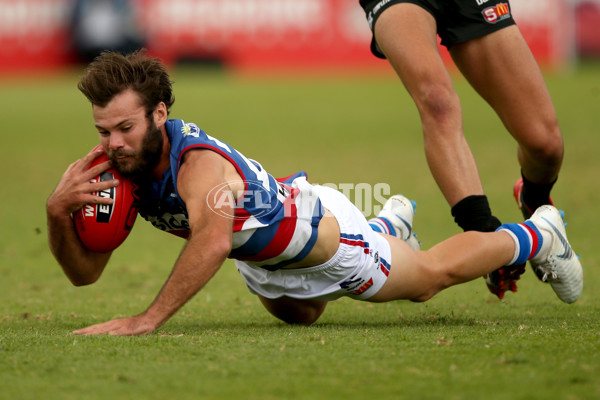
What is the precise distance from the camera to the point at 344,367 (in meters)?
3.27

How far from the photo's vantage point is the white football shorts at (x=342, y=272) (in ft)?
14.1

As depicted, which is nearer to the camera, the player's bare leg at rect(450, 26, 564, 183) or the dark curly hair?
the dark curly hair

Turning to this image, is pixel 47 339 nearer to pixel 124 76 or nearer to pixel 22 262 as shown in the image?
pixel 124 76

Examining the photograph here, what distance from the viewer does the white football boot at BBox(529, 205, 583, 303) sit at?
4.75 m

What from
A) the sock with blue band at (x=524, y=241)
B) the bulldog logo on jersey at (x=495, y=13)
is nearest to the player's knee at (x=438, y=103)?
the bulldog logo on jersey at (x=495, y=13)

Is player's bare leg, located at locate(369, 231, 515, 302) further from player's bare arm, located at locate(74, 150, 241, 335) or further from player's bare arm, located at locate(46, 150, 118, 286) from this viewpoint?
player's bare arm, located at locate(46, 150, 118, 286)

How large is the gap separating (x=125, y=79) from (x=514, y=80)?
7.52 feet

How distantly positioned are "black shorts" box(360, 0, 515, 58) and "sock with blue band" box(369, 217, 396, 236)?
1139 millimetres

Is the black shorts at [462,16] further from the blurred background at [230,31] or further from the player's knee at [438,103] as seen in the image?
the blurred background at [230,31]

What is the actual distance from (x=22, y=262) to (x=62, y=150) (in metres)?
7.71

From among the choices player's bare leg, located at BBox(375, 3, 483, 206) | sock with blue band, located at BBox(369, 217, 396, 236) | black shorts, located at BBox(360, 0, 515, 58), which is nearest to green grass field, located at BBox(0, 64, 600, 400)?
sock with blue band, located at BBox(369, 217, 396, 236)

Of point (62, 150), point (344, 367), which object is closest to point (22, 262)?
point (344, 367)

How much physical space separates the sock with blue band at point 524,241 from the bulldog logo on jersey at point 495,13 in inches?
48.9

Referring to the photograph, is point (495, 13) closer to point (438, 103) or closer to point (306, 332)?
point (438, 103)
